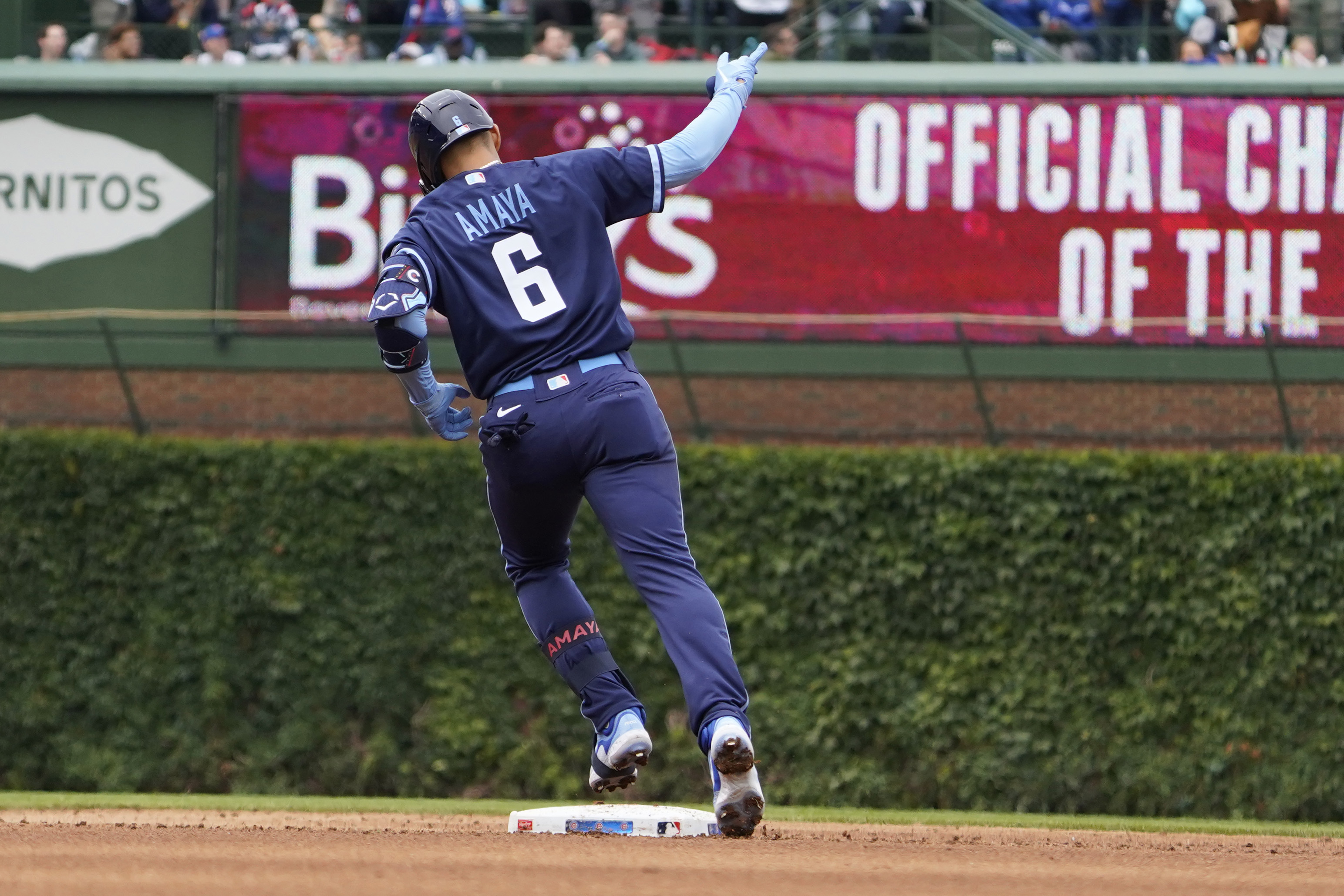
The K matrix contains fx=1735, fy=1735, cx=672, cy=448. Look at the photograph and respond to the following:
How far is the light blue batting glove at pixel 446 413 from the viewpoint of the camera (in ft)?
19.0

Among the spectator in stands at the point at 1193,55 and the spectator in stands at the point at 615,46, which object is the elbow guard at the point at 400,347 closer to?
the spectator in stands at the point at 615,46

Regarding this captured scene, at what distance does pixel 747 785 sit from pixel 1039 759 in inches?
280

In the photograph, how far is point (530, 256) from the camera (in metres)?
5.61

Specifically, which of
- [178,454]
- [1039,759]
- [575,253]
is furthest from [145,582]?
[575,253]

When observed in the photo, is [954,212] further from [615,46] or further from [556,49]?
[556,49]

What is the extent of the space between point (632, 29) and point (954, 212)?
134 inches

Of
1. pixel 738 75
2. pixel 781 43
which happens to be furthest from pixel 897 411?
pixel 738 75

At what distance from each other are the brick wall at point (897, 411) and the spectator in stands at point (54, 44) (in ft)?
11.1

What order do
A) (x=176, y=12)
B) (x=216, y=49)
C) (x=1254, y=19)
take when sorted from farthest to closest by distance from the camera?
(x=176, y=12) < (x=216, y=49) < (x=1254, y=19)

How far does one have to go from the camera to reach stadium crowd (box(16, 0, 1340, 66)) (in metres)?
14.8

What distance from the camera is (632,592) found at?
40.7 feet

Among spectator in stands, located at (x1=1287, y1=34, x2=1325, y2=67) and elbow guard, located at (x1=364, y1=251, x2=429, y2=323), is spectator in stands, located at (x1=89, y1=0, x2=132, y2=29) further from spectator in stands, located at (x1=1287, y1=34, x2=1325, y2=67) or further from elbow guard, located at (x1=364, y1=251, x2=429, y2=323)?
elbow guard, located at (x1=364, y1=251, x2=429, y2=323)

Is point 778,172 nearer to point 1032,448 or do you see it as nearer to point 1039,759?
point 1032,448

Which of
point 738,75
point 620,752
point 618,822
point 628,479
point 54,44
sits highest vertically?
point 738,75
